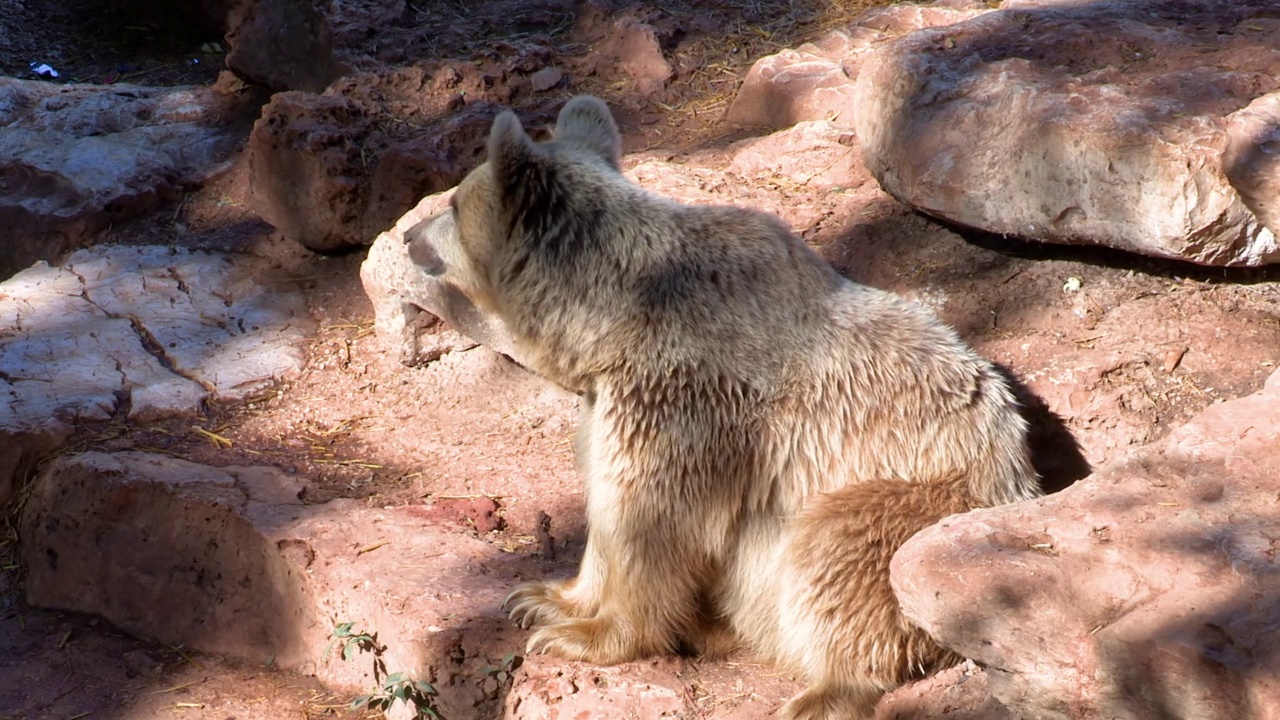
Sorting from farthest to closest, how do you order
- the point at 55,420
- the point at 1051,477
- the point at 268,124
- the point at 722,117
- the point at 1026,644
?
the point at 722,117, the point at 268,124, the point at 55,420, the point at 1051,477, the point at 1026,644

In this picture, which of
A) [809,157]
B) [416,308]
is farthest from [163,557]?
[809,157]

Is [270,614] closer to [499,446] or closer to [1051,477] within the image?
[499,446]

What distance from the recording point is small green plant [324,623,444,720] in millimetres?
4039

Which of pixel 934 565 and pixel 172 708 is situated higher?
pixel 934 565

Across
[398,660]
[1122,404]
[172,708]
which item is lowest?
[172,708]

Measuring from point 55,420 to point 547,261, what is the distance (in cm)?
269

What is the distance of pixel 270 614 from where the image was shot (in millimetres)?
4723

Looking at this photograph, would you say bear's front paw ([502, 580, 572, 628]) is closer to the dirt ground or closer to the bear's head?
the dirt ground

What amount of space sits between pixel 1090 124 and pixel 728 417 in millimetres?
1902

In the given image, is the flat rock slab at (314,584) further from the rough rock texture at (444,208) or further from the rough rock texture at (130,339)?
the rough rock texture at (444,208)

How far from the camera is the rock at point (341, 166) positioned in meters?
6.57

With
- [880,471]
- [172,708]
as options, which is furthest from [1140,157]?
[172,708]

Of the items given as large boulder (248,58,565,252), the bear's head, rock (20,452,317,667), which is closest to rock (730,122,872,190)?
large boulder (248,58,565,252)

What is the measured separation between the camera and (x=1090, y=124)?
454 centimetres
